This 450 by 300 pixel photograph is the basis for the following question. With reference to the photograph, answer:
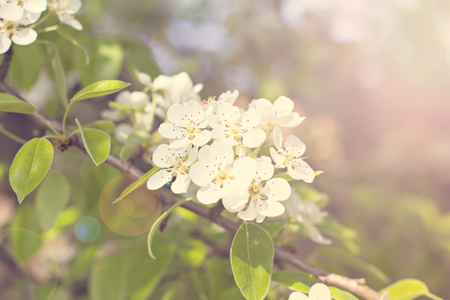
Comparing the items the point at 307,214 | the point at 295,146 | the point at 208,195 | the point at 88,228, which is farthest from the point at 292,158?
the point at 88,228

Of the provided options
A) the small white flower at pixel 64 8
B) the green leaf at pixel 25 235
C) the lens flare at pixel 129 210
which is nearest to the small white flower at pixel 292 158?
the small white flower at pixel 64 8

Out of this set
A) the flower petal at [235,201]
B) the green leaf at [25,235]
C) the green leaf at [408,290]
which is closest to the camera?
the flower petal at [235,201]

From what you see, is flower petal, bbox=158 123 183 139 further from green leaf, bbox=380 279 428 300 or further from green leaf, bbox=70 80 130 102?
green leaf, bbox=380 279 428 300

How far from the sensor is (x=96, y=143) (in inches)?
21.5

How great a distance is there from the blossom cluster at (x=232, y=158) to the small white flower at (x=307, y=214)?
214 mm

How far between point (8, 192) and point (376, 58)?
2956mm

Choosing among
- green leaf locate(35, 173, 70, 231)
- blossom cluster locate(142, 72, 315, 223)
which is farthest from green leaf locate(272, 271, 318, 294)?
green leaf locate(35, 173, 70, 231)

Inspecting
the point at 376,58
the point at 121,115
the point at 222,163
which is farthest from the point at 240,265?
the point at 376,58

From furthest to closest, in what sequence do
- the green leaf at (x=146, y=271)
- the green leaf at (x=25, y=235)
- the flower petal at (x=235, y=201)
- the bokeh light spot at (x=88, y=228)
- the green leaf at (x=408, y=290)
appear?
the bokeh light spot at (x=88, y=228) → the green leaf at (x=25, y=235) → the green leaf at (x=146, y=271) → the green leaf at (x=408, y=290) → the flower petal at (x=235, y=201)

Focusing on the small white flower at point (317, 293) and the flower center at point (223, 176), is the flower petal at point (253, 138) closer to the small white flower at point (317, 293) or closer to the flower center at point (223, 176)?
the flower center at point (223, 176)

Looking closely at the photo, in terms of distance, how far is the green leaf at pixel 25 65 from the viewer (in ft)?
2.86

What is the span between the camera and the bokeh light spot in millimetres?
1180

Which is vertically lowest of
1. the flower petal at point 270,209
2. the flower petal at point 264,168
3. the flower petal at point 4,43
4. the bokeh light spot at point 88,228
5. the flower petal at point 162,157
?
the bokeh light spot at point 88,228

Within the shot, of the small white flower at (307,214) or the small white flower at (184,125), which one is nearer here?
the small white flower at (184,125)
